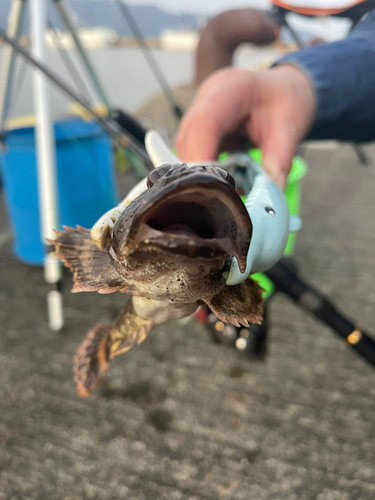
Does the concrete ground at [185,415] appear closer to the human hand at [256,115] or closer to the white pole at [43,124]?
the white pole at [43,124]

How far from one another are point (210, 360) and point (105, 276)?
82cm

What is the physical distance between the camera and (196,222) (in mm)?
261

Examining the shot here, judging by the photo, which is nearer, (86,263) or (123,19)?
(86,263)

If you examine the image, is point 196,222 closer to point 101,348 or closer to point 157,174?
point 157,174

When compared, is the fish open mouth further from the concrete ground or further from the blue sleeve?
the concrete ground

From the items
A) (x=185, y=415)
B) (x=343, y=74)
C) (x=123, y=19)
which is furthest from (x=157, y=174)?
(x=123, y=19)

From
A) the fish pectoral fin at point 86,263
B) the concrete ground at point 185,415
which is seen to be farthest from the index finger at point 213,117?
the concrete ground at point 185,415

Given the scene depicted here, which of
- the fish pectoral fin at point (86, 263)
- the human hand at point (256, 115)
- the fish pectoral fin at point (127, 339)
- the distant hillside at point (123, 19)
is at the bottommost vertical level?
the fish pectoral fin at point (127, 339)

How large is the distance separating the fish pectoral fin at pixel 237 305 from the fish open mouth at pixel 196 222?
0.07 m

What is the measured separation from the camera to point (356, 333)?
71cm

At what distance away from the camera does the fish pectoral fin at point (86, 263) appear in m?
0.32

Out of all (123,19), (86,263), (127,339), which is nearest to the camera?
(86,263)

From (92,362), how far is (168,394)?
528mm

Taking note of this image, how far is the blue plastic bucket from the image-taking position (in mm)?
1249
